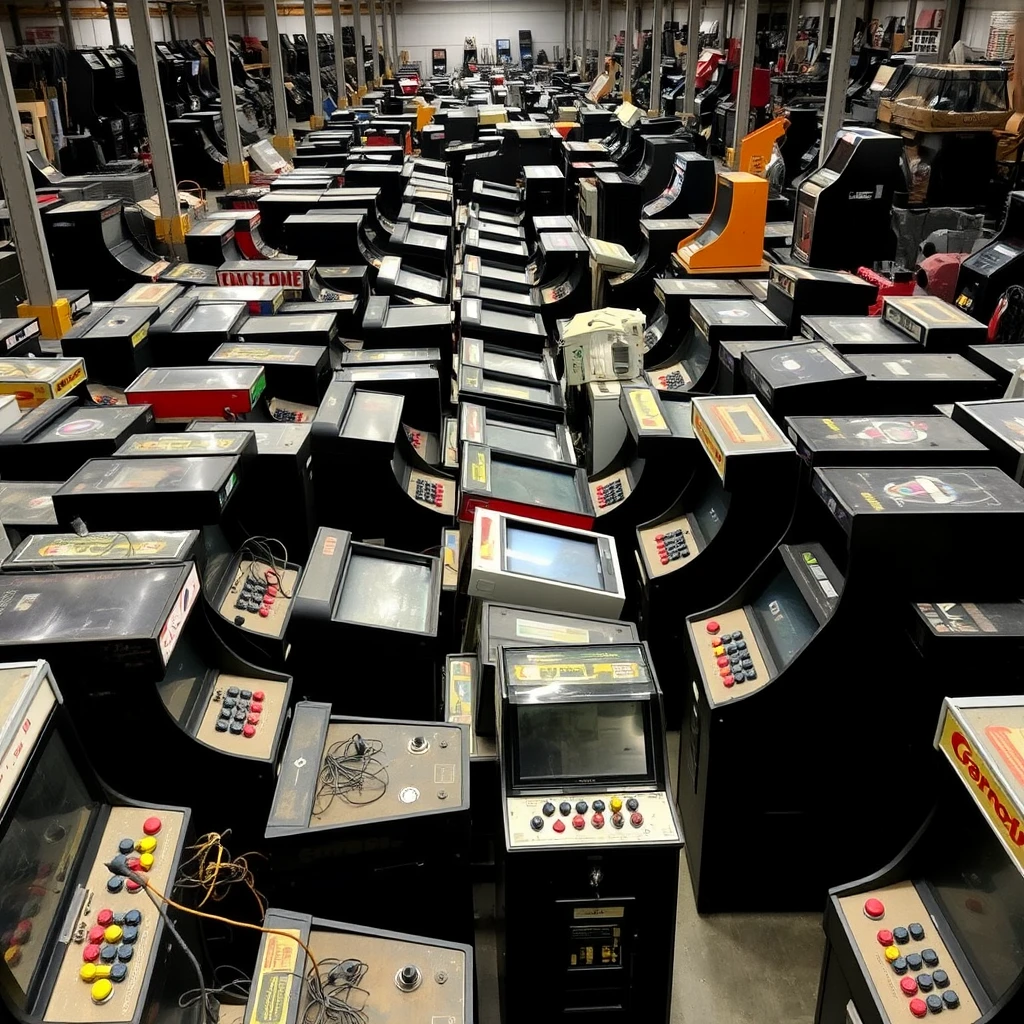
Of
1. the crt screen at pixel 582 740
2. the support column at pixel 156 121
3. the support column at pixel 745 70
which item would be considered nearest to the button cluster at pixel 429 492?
the crt screen at pixel 582 740

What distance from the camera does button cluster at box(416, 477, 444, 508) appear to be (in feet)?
14.1

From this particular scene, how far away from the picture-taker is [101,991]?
1826 mm

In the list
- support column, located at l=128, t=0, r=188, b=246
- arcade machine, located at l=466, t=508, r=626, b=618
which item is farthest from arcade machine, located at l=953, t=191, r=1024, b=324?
support column, located at l=128, t=0, r=188, b=246

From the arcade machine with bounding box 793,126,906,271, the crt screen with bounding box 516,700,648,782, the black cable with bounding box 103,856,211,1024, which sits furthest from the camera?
the arcade machine with bounding box 793,126,906,271

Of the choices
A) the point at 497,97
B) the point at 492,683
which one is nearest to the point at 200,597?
the point at 492,683

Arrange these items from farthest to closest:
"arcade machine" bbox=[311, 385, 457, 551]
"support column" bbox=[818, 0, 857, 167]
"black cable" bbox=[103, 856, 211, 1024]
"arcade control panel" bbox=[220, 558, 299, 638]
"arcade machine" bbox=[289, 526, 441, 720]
A: "support column" bbox=[818, 0, 857, 167] → "arcade machine" bbox=[311, 385, 457, 551] → "arcade control panel" bbox=[220, 558, 299, 638] → "arcade machine" bbox=[289, 526, 441, 720] → "black cable" bbox=[103, 856, 211, 1024]

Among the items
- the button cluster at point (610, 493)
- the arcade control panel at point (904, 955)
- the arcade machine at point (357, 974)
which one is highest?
the arcade machine at point (357, 974)

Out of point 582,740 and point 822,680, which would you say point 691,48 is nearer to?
point 822,680

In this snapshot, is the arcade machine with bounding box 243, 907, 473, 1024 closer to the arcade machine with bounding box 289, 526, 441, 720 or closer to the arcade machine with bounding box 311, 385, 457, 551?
the arcade machine with bounding box 289, 526, 441, 720

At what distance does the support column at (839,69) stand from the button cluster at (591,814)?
5.63m

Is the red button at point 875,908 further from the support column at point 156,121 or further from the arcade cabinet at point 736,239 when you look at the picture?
the support column at point 156,121

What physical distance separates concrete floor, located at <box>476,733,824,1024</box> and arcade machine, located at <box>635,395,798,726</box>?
3.37ft

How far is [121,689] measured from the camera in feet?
7.56

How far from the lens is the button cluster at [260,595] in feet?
10.8
